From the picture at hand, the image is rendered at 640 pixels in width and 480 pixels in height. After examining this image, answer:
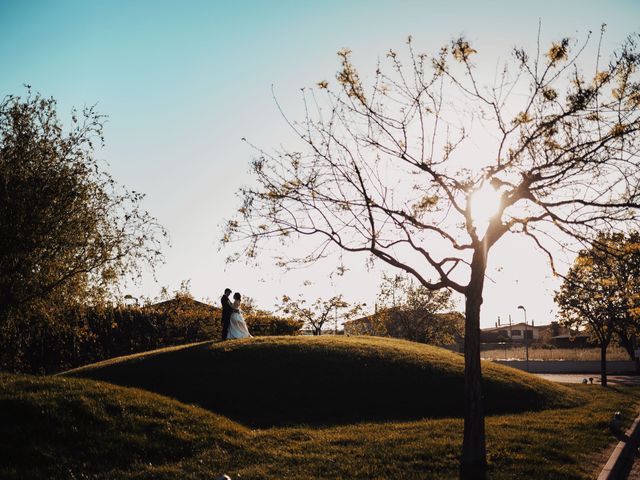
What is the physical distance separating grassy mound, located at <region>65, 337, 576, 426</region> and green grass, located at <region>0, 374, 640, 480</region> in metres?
2.32

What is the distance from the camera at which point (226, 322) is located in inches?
893

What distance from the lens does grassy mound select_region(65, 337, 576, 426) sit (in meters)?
15.2

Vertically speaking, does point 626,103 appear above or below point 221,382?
above

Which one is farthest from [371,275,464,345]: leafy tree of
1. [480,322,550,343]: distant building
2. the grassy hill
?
[480,322,550,343]: distant building

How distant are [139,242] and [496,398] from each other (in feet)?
44.0

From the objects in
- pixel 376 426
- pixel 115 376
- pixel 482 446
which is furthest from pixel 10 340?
pixel 482 446

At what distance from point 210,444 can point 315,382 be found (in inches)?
286

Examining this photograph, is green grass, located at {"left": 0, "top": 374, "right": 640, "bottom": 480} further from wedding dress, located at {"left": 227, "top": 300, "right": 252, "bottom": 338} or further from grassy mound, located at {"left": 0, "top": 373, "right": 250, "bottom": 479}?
wedding dress, located at {"left": 227, "top": 300, "right": 252, "bottom": 338}

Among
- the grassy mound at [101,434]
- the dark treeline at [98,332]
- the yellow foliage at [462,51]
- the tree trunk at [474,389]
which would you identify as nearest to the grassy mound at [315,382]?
the dark treeline at [98,332]

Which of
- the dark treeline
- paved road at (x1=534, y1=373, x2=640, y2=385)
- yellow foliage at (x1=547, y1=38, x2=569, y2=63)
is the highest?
yellow foliage at (x1=547, y1=38, x2=569, y2=63)

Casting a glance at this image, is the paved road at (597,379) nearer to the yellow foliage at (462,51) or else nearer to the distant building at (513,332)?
the yellow foliage at (462,51)

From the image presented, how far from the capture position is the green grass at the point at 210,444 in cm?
859

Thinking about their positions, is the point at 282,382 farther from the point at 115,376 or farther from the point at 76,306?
the point at 76,306

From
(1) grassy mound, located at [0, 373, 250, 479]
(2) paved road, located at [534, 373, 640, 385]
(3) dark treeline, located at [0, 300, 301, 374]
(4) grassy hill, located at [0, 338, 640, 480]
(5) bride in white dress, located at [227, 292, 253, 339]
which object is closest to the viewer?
(1) grassy mound, located at [0, 373, 250, 479]
